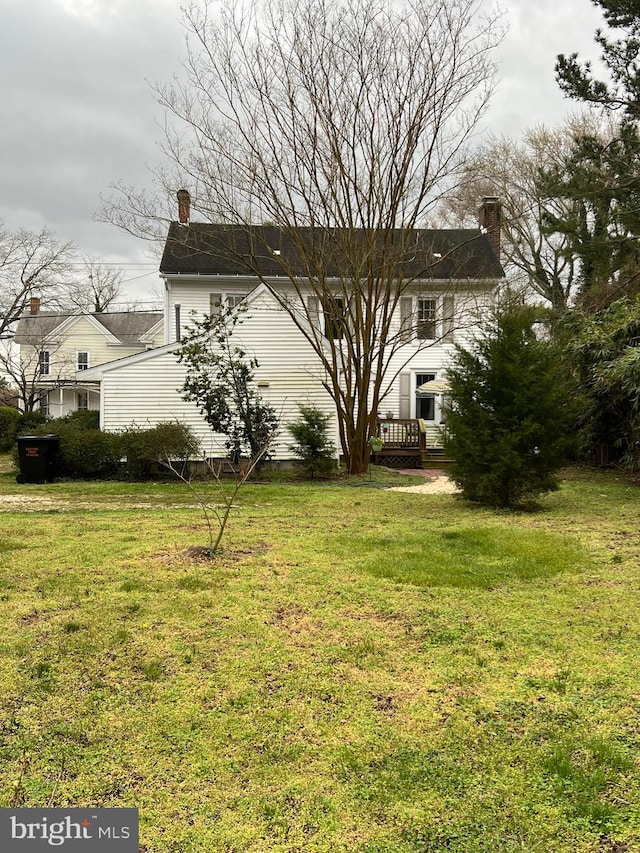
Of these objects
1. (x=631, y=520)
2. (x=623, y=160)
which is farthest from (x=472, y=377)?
(x=623, y=160)

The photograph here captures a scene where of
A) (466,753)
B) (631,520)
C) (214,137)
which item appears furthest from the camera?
(214,137)

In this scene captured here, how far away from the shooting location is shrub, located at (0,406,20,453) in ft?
82.8

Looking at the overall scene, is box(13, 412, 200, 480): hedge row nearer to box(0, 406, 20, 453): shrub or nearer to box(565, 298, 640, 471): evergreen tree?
box(565, 298, 640, 471): evergreen tree

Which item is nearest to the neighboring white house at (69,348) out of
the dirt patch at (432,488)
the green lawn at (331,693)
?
the dirt patch at (432,488)

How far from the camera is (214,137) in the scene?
1505 centimetres

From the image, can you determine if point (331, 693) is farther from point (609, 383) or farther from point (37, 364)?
point (37, 364)

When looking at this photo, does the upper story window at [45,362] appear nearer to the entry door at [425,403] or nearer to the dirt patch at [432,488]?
the entry door at [425,403]

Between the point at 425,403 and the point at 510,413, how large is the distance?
14950 millimetres

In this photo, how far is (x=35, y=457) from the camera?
566 inches

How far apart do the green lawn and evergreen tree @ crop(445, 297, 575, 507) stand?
8.45ft

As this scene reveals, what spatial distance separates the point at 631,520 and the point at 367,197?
32.7ft

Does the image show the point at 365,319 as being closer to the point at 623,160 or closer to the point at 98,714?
the point at 623,160

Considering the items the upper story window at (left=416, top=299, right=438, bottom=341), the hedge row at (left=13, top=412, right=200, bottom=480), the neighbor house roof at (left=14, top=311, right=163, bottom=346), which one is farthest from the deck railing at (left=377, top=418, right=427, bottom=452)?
the neighbor house roof at (left=14, top=311, right=163, bottom=346)

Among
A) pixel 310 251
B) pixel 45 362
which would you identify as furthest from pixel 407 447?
pixel 45 362
